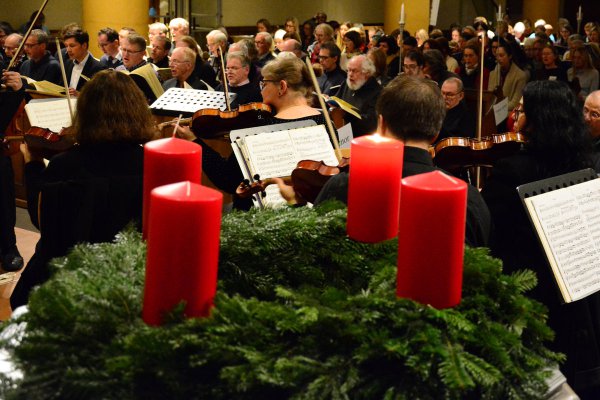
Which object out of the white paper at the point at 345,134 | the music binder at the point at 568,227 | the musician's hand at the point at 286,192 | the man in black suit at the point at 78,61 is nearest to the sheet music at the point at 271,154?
the musician's hand at the point at 286,192

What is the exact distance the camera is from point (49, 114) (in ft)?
17.1

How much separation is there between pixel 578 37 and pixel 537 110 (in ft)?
26.1

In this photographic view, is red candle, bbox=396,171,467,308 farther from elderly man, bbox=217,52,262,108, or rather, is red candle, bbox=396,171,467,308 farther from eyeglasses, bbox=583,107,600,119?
elderly man, bbox=217,52,262,108

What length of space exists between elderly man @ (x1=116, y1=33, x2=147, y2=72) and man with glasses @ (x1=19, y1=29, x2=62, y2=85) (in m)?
0.71

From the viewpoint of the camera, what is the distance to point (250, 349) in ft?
3.94

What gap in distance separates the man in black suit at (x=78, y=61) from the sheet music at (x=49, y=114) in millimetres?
2542

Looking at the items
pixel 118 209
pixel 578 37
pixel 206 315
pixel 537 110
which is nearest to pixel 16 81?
pixel 118 209

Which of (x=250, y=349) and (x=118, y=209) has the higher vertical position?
(x=250, y=349)

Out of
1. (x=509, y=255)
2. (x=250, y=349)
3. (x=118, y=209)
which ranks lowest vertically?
(x=509, y=255)

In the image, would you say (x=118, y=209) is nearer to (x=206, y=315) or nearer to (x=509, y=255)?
(x=509, y=255)

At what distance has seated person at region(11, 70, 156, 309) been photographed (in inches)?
105

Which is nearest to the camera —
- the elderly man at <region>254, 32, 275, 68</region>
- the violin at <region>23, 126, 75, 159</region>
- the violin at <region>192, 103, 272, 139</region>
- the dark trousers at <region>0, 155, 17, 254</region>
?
the violin at <region>23, 126, 75, 159</region>

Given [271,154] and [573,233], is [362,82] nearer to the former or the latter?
[271,154]

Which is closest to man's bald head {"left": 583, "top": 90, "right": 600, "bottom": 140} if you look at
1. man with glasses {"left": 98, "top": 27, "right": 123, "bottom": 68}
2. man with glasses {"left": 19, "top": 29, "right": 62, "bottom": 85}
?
man with glasses {"left": 19, "top": 29, "right": 62, "bottom": 85}
